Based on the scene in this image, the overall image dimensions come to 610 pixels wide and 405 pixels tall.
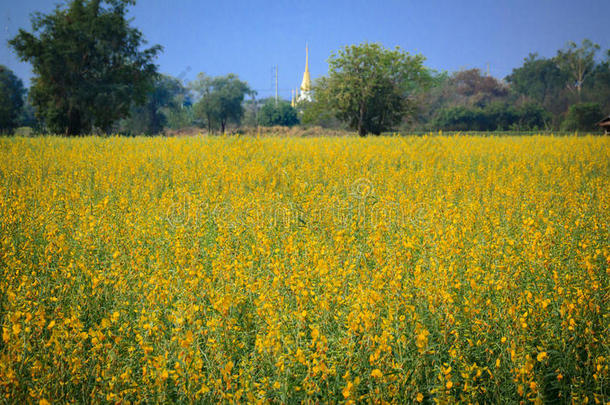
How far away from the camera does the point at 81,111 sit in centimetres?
2786

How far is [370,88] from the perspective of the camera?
29.1 m

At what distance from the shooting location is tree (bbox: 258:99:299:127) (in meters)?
53.9

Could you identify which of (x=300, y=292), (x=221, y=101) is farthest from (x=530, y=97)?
(x=300, y=292)

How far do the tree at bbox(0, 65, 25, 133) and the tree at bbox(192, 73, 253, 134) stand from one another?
21609mm

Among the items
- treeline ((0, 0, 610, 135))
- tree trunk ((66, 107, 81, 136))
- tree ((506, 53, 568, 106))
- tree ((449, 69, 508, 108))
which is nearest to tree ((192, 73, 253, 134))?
treeline ((0, 0, 610, 135))

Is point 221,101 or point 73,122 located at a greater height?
point 221,101

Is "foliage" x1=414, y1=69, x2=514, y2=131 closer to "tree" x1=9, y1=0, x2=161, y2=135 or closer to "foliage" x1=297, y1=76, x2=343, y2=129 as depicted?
"foliage" x1=297, y1=76, x2=343, y2=129

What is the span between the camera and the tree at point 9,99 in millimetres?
38250

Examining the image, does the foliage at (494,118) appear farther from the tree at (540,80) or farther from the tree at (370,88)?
the tree at (370,88)

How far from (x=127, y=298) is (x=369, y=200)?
11.9ft

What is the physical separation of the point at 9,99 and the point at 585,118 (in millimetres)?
62280

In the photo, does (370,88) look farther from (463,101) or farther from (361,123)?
(463,101)

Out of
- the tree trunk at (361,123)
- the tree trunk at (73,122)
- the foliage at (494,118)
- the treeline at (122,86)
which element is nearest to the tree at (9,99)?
the treeline at (122,86)

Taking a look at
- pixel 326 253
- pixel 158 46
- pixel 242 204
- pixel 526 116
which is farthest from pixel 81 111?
pixel 526 116
